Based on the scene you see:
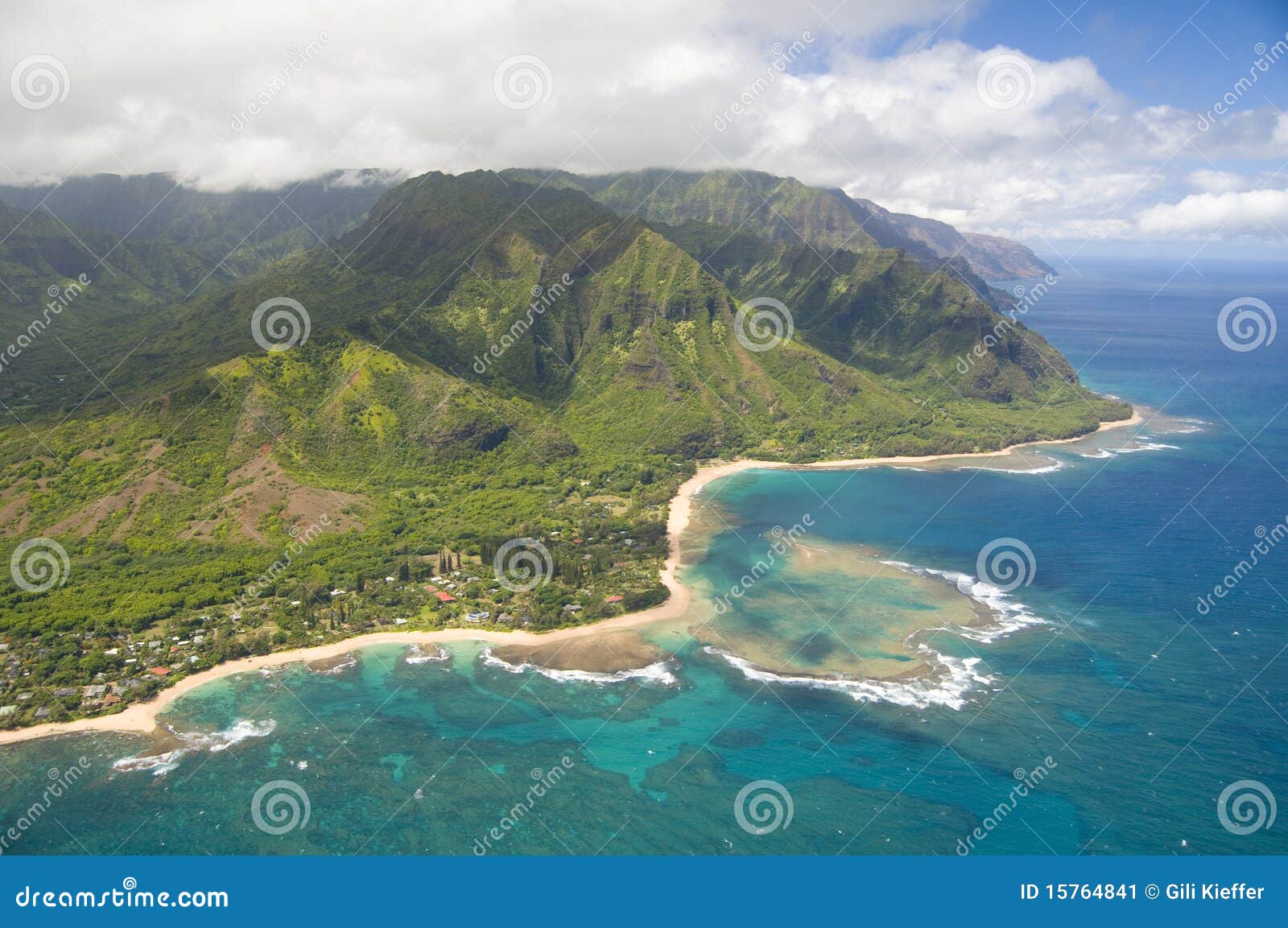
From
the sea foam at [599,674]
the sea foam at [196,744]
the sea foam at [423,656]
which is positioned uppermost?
the sea foam at [599,674]

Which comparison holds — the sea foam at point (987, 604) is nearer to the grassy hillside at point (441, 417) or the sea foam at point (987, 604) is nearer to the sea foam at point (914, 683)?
the sea foam at point (914, 683)

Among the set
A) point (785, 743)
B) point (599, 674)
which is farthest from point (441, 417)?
point (785, 743)

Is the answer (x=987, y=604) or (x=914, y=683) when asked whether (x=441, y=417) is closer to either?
(x=914, y=683)

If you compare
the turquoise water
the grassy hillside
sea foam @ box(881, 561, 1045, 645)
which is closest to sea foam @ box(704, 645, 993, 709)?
the turquoise water

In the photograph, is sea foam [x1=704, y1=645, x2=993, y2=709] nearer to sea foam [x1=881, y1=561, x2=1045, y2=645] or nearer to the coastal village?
sea foam [x1=881, y1=561, x2=1045, y2=645]

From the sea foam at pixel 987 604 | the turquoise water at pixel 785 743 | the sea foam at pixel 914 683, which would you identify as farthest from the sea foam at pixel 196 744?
the sea foam at pixel 987 604

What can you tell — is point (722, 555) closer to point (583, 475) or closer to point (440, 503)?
point (583, 475)

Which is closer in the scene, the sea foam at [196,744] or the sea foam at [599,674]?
the sea foam at [196,744]

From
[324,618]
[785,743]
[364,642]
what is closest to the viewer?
[785,743]
